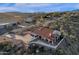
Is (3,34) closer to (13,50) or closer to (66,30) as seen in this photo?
(13,50)

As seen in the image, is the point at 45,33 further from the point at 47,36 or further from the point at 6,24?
the point at 6,24

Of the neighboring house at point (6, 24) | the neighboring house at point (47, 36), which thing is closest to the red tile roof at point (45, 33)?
the neighboring house at point (47, 36)

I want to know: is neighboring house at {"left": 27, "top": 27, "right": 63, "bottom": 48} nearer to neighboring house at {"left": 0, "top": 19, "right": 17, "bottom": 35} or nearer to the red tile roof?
the red tile roof

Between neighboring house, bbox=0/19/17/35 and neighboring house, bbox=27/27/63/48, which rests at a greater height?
neighboring house, bbox=0/19/17/35

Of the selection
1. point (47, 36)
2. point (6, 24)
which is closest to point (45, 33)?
point (47, 36)

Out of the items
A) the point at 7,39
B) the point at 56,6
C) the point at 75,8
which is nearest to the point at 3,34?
the point at 7,39

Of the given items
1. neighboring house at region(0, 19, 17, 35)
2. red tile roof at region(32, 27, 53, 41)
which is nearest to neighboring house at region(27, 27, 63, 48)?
red tile roof at region(32, 27, 53, 41)

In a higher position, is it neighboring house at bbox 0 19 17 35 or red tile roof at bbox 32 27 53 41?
neighboring house at bbox 0 19 17 35

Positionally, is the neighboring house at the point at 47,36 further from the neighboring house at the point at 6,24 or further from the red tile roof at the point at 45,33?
the neighboring house at the point at 6,24

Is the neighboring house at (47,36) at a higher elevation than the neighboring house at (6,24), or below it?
below
